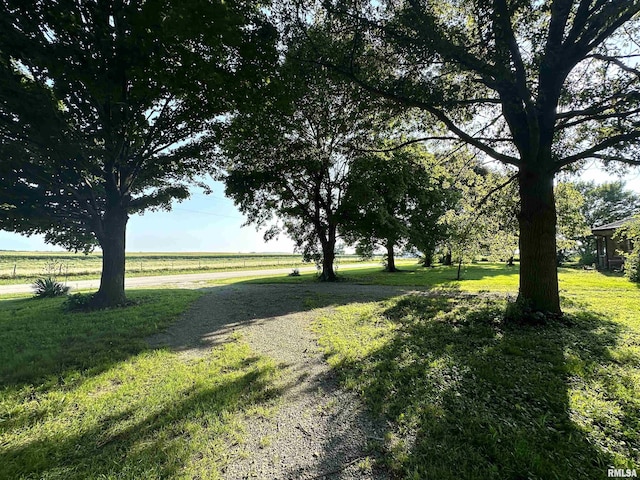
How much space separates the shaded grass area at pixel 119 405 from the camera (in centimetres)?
235

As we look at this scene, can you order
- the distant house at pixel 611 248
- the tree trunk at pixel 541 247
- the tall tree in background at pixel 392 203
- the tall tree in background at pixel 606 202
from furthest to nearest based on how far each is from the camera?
1. the tall tree in background at pixel 606 202
2. the distant house at pixel 611 248
3. the tall tree in background at pixel 392 203
4. the tree trunk at pixel 541 247

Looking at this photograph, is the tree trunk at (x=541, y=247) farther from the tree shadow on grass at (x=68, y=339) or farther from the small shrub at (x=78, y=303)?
the small shrub at (x=78, y=303)

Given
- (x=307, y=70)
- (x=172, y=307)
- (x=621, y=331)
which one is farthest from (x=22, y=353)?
(x=621, y=331)

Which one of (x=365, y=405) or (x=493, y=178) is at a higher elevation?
(x=493, y=178)

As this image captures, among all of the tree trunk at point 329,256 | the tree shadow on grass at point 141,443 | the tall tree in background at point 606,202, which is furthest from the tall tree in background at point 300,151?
the tall tree in background at point 606,202

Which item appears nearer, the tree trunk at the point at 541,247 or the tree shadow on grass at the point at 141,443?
the tree shadow on grass at the point at 141,443

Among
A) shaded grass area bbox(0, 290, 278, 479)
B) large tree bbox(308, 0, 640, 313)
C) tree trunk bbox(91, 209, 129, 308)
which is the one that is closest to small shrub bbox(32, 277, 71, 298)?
tree trunk bbox(91, 209, 129, 308)

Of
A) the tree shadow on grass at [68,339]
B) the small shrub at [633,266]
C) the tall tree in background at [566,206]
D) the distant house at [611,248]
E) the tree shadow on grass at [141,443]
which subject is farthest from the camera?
the distant house at [611,248]

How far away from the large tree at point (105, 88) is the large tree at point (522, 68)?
226cm

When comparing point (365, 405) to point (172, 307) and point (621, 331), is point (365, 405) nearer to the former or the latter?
point (621, 331)

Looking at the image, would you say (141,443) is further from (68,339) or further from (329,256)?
(329,256)

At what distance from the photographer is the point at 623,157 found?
6.25 m

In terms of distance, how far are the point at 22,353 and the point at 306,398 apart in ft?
17.8

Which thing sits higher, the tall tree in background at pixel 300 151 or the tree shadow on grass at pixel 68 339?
the tall tree in background at pixel 300 151
